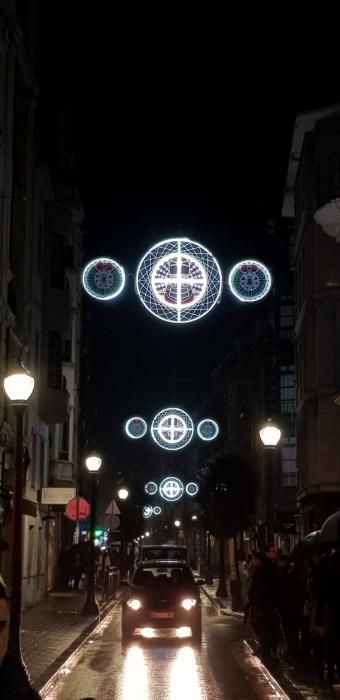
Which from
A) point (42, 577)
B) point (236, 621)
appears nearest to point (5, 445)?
point (236, 621)

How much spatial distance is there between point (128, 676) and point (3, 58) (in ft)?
63.2

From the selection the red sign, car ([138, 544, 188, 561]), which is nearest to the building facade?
car ([138, 544, 188, 561])

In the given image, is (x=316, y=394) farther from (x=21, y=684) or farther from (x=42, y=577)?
(x=21, y=684)

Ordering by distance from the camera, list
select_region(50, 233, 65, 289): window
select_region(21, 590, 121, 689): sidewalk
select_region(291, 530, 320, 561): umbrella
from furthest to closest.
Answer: select_region(50, 233, 65, 289): window → select_region(291, 530, 320, 561): umbrella → select_region(21, 590, 121, 689): sidewalk

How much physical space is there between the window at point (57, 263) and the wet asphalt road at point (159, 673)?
19993mm

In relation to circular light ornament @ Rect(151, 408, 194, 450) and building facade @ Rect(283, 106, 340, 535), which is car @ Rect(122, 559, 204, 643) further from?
building facade @ Rect(283, 106, 340, 535)

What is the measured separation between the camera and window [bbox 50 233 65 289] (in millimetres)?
44719

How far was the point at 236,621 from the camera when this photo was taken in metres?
33.1

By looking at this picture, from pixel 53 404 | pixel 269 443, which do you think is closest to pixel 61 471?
pixel 53 404

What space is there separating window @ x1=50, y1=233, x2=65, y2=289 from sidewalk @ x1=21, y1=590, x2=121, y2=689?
1151cm

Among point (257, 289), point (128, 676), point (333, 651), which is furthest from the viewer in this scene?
point (257, 289)

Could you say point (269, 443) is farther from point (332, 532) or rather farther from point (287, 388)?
point (287, 388)

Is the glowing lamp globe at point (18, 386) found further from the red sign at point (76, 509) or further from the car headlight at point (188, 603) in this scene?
the red sign at point (76, 509)

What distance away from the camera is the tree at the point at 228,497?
2420 inches
